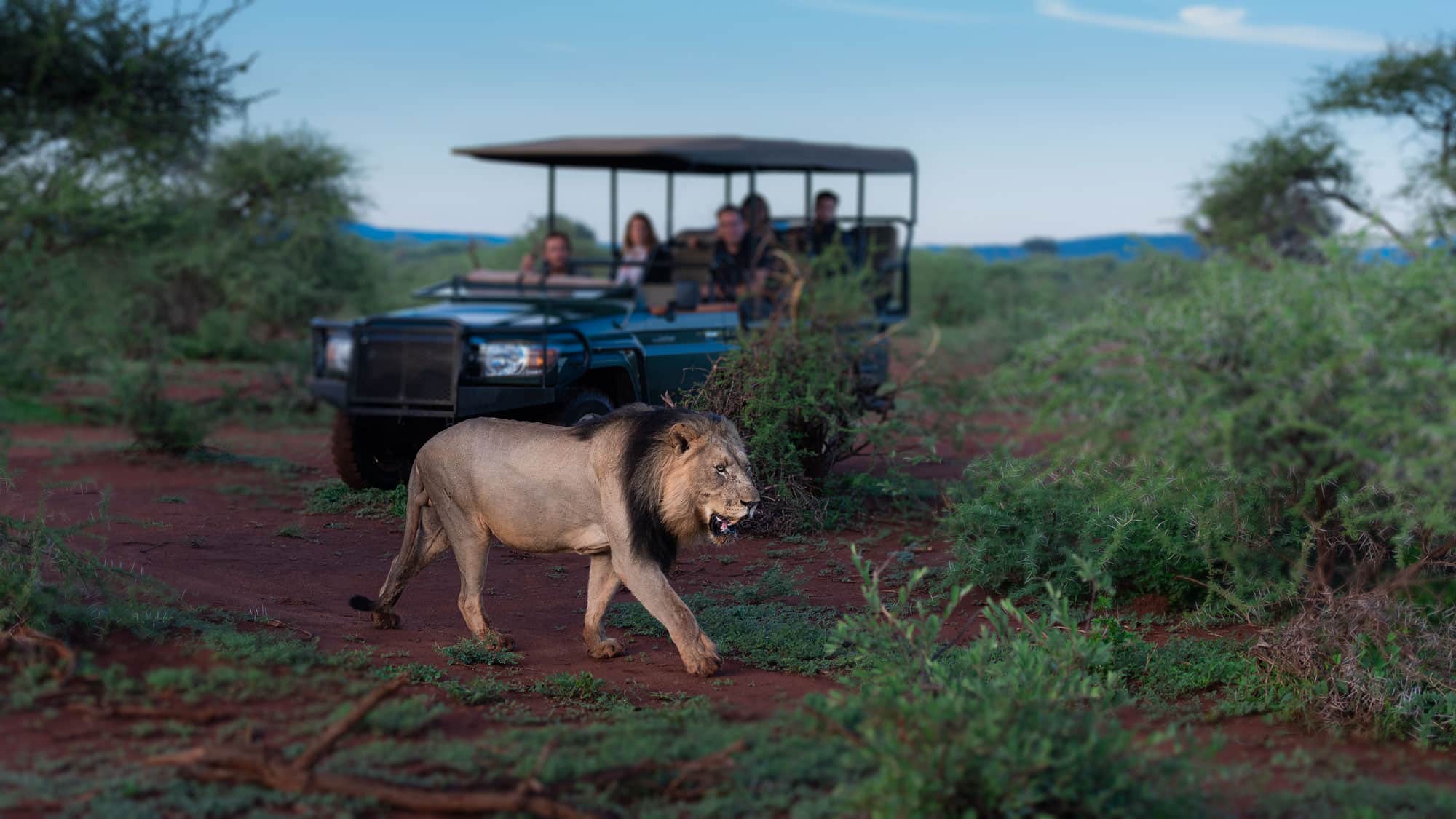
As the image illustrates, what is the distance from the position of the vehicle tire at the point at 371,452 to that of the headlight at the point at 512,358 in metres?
1.38

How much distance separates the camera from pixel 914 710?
4102 millimetres

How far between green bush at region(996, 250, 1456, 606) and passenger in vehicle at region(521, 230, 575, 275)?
732 centimetres

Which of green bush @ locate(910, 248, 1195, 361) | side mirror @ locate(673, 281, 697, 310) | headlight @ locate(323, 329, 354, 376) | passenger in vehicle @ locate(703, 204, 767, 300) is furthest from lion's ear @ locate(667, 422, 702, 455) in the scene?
green bush @ locate(910, 248, 1195, 361)

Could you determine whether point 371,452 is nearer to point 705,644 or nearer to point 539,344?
point 539,344

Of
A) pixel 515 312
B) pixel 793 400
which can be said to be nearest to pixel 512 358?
pixel 515 312

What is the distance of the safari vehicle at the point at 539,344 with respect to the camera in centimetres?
899

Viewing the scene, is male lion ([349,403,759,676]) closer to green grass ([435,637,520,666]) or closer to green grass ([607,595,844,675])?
green grass ([435,637,520,666])

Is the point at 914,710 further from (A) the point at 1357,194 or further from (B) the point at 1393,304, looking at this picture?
(A) the point at 1357,194

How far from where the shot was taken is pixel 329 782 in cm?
396

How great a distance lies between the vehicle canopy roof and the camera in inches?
445

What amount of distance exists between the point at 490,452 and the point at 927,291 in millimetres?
27080

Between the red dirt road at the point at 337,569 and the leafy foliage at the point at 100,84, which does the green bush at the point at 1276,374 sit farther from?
the leafy foliage at the point at 100,84

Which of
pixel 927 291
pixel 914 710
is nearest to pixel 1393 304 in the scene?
pixel 914 710

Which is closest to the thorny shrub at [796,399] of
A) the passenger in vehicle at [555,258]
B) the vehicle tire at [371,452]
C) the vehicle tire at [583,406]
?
the vehicle tire at [583,406]
